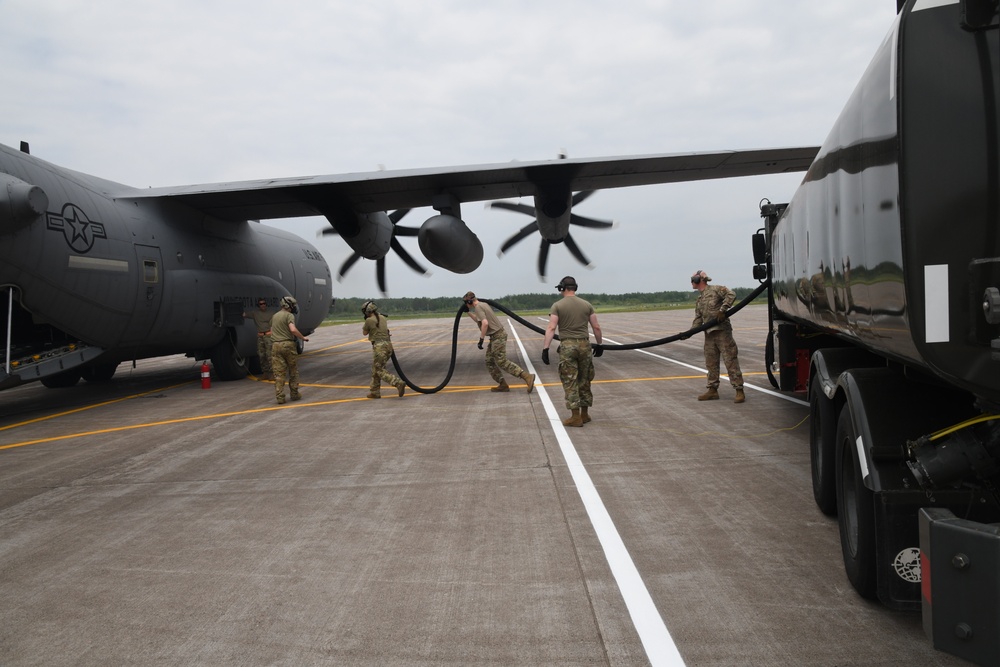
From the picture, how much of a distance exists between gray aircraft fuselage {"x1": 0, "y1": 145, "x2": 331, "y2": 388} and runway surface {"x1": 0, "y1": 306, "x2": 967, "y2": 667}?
245 cm

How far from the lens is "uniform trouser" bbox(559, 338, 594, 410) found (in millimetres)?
9664

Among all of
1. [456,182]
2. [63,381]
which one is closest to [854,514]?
[456,182]

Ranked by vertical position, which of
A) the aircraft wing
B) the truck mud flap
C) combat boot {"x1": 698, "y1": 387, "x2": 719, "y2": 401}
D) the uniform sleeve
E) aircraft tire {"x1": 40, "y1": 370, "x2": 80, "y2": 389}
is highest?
the aircraft wing

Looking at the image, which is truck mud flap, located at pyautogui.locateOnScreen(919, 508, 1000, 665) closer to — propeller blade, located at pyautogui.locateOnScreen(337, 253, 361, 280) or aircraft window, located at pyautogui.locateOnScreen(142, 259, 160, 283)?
aircraft window, located at pyautogui.locateOnScreen(142, 259, 160, 283)

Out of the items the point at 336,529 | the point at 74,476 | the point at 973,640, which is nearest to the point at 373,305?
the point at 74,476

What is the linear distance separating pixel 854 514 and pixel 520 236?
1702cm

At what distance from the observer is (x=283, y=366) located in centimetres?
1343

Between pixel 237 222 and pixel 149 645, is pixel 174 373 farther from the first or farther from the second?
pixel 149 645

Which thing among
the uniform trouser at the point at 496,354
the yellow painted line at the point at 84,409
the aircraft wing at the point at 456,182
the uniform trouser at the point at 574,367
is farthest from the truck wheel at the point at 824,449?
the yellow painted line at the point at 84,409

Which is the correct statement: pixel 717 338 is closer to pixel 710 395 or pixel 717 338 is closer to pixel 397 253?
pixel 710 395

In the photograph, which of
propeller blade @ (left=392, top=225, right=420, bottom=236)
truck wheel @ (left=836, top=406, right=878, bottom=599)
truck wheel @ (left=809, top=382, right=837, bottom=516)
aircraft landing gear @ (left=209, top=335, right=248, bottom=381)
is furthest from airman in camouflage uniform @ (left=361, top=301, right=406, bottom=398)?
truck wheel @ (left=836, top=406, right=878, bottom=599)

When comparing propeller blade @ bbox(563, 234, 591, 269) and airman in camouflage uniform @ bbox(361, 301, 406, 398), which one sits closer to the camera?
airman in camouflage uniform @ bbox(361, 301, 406, 398)

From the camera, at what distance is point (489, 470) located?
746 centimetres

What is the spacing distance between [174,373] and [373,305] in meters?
10.2
